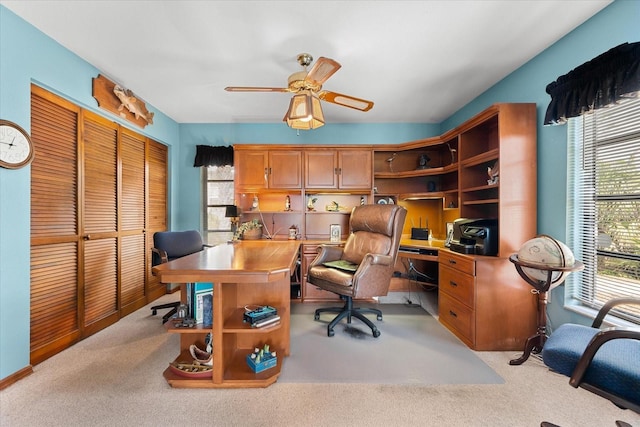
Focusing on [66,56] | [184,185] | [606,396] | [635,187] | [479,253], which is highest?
[66,56]

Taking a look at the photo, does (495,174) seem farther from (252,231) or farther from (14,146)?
(14,146)

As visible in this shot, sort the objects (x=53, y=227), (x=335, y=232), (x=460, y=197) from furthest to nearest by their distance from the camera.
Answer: (x=335, y=232) < (x=460, y=197) < (x=53, y=227)

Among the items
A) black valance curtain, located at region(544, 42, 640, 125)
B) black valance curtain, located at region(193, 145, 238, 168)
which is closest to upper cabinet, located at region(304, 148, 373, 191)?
black valance curtain, located at region(193, 145, 238, 168)

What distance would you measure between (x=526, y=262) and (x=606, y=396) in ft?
3.38

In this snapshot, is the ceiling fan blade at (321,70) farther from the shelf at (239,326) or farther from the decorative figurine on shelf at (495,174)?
the shelf at (239,326)

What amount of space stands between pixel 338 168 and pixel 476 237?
197 cm

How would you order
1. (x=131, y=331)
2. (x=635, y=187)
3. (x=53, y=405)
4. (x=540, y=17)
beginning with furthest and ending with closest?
(x=131, y=331) < (x=540, y=17) < (x=635, y=187) < (x=53, y=405)

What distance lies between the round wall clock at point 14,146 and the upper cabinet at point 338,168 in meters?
2.65

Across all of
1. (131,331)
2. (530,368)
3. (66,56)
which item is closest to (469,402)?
(530,368)

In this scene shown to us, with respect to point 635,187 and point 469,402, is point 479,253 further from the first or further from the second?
point 469,402

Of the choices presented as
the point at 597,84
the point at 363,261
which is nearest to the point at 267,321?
the point at 363,261

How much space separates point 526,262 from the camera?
6.13 feet

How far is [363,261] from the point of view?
93.8 inches

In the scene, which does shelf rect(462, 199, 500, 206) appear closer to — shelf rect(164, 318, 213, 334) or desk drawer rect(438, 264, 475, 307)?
desk drawer rect(438, 264, 475, 307)
